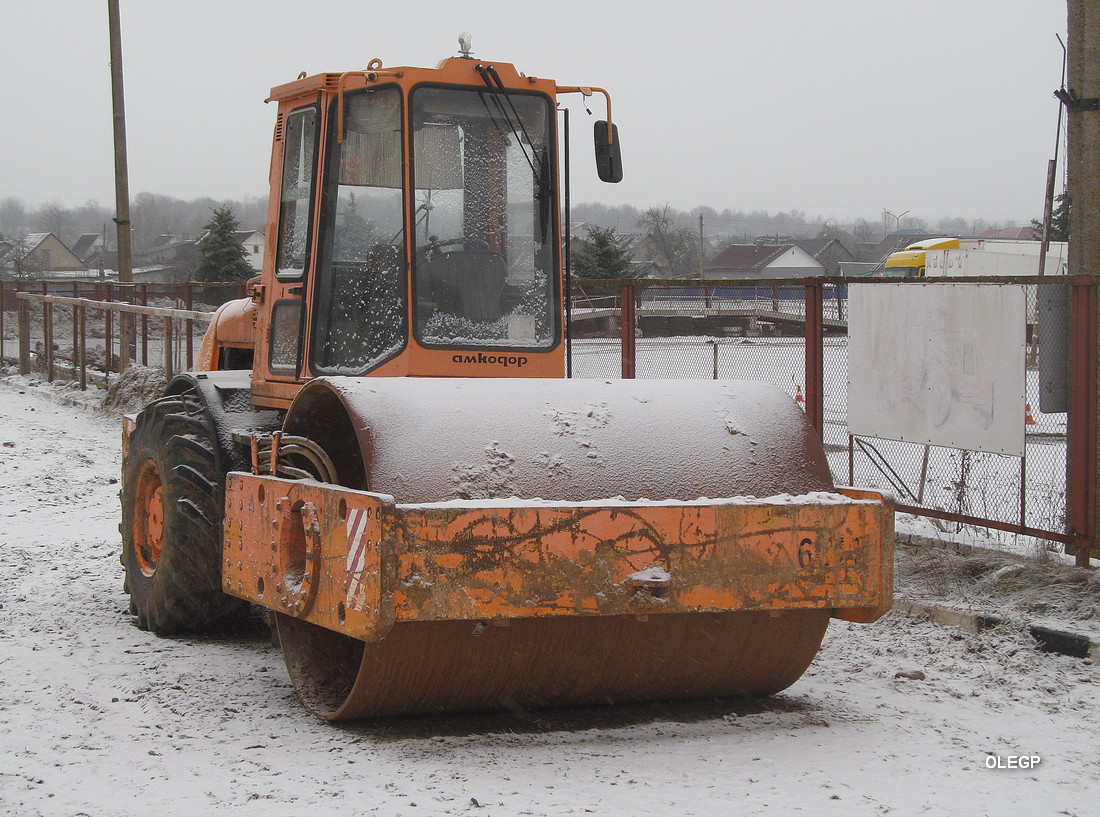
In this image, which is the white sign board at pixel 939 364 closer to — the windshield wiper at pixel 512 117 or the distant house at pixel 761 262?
the windshield wiper at pixel 512 117

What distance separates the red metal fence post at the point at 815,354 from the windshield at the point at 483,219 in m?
3.14

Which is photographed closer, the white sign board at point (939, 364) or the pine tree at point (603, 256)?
the white sign board at point (939, 364)

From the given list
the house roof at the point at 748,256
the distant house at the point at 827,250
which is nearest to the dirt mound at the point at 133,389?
the house roof at the point at 748,256

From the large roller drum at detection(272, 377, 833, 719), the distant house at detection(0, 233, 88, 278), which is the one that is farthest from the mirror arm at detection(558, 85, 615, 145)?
the distant house at detection(0, 233, 88, 278)

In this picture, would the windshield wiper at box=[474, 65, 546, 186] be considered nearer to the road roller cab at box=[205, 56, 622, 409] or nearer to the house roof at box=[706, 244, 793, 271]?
the road roller cab at box=[205, 56, 622, 409]

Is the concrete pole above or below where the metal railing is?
above

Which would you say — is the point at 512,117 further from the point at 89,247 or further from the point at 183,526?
the point at 89,247

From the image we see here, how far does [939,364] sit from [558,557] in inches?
170

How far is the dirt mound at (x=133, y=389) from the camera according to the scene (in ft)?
53.8

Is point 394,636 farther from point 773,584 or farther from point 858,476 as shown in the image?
point 858,476

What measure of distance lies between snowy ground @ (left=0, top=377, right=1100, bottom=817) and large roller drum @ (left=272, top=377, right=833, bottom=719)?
17 cm

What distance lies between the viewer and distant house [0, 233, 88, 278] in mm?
68050

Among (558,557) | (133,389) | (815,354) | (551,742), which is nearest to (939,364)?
(815,354)

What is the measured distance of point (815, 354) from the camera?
8.64 meters
